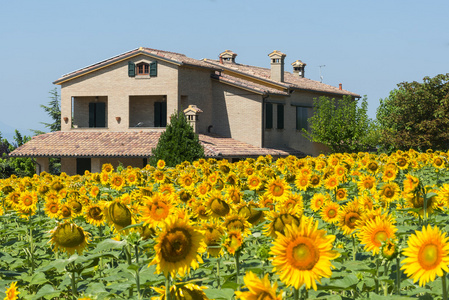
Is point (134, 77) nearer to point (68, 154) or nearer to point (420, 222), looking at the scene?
point (68, 154)

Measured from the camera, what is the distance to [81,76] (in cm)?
4184

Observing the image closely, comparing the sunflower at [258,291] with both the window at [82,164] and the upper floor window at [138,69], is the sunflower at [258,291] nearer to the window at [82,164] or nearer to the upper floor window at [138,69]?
the upper floor window at [138,69]

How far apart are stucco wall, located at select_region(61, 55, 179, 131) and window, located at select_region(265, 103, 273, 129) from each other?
6028mm

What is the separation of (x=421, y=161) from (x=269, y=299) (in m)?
10.8

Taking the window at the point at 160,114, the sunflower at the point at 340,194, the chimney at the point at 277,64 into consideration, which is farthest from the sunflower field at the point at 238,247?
the chimney at the point at 277,64

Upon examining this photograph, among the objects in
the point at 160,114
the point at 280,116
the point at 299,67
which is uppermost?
the point at 299,67

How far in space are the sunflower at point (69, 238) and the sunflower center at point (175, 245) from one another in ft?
5.44

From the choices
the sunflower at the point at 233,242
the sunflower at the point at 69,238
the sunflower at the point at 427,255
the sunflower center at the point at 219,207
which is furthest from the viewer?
the sunflower center at the point at 219,207

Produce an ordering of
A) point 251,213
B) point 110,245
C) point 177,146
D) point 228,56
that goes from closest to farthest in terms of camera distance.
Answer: point 110,245
point 251,213
point 177,146
point 228,56

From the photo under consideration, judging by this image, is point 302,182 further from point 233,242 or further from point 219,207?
point 233,242

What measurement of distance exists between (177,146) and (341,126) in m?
21.5

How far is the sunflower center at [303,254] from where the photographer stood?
289 centimetres

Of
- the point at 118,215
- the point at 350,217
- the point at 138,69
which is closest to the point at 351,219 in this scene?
the point at 350,217

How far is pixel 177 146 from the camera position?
103 ft
